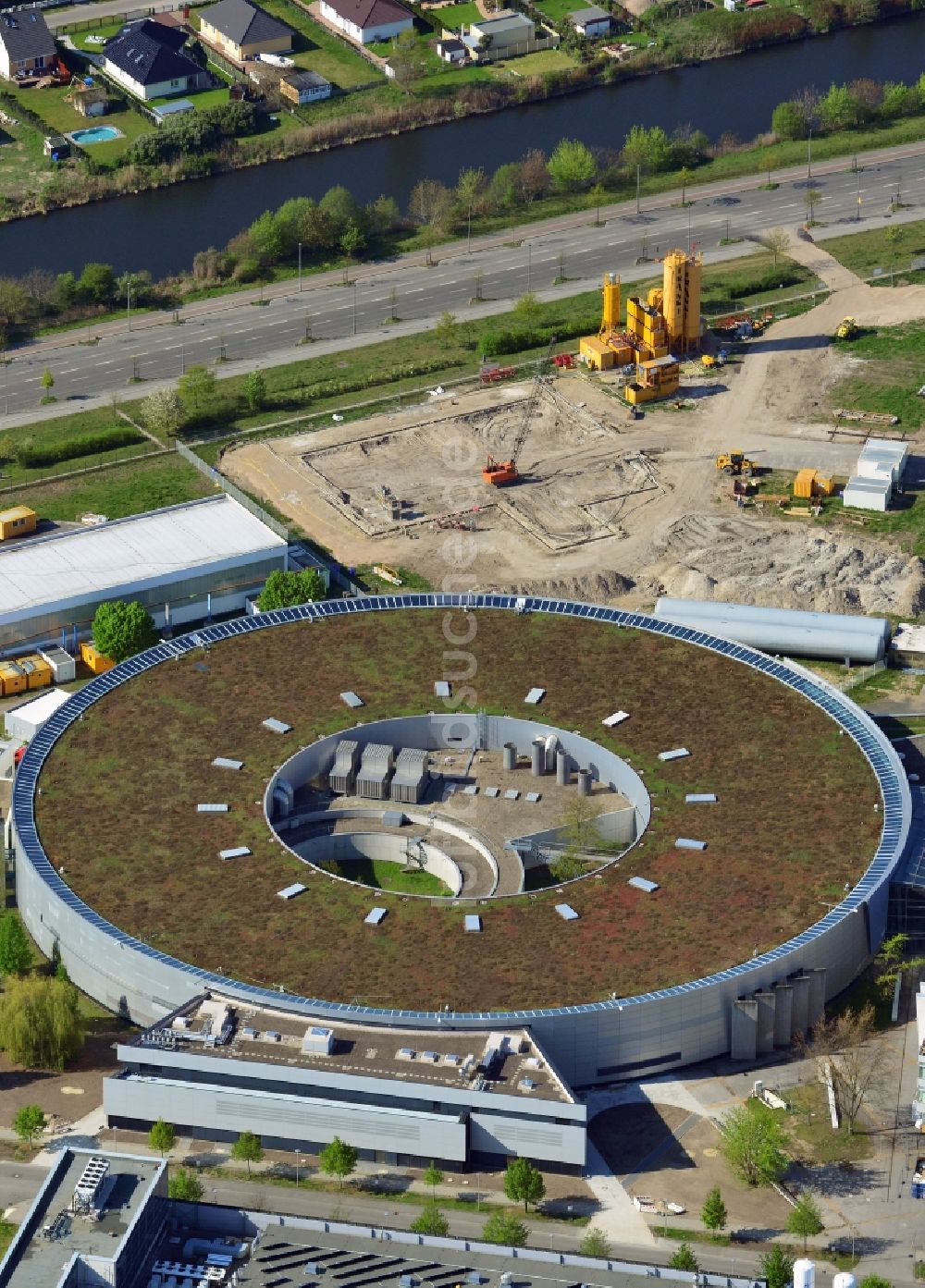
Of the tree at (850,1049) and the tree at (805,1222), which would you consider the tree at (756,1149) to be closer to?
the tree at (805,1222)

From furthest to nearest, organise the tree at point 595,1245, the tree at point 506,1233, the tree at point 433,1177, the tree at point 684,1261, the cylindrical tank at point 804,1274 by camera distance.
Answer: the tree at point 433,1177, the tree at point 506,1233, the tree at point 684,1261, the tree at point 595,1245, the cylindrical tank at point 804,1274

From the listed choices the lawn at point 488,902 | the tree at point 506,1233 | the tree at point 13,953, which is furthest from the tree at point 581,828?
the tree at point 506,1233

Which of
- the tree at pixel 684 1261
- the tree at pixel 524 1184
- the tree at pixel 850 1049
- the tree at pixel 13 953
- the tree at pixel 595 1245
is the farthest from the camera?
the tree at pixel 13 953

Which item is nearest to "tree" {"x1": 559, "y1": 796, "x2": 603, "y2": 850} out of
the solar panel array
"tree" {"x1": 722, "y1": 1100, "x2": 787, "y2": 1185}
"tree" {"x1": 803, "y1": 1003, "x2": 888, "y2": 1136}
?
the solar panel array

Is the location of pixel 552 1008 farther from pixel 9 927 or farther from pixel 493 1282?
pixel 9 927

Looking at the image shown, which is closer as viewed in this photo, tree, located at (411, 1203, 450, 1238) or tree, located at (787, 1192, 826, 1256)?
tree, located at (411, 1203, 450, 1238)

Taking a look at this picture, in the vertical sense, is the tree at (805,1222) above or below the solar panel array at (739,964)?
below

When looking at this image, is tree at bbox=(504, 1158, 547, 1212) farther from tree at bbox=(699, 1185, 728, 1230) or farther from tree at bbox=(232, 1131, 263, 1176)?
tree at bbox=(232, 1131, 263, 1176)
